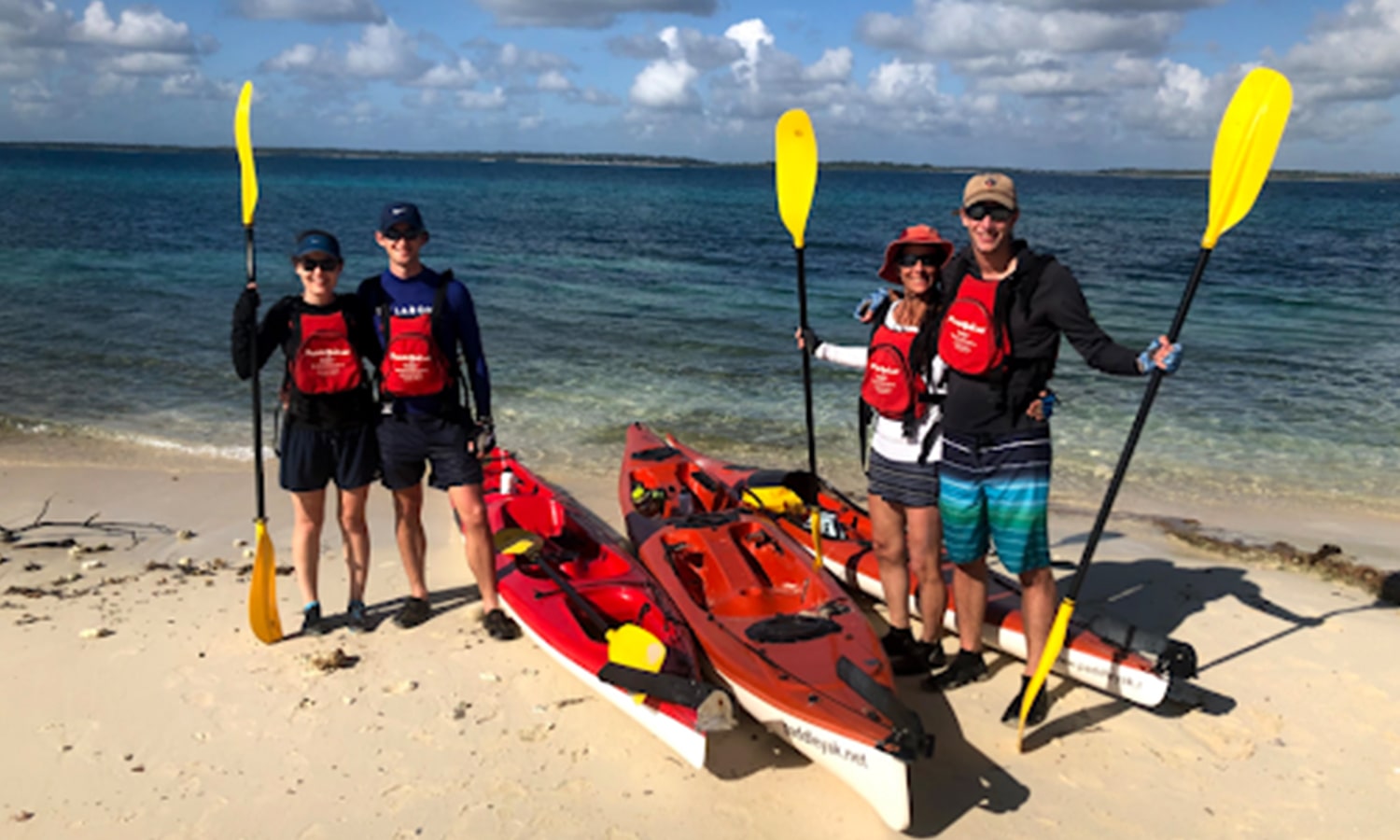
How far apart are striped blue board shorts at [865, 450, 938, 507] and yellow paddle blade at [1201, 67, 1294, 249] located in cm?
139

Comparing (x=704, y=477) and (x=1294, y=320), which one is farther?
(x=1294, y=320)

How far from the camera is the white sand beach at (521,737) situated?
359 centimetres

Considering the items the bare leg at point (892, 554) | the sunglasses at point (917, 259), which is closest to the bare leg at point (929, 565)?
the bare leg at point (892, 554)

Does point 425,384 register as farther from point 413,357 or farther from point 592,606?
point 592,606

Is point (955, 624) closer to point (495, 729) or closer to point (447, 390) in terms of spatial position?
point (495, 729)

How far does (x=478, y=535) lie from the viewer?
15.4 ft

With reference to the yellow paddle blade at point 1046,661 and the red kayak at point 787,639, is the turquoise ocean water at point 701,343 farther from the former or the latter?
the yellow paddle blade at point 1046,661

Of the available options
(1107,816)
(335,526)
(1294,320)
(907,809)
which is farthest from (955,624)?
(1294,320)

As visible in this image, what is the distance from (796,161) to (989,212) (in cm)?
234

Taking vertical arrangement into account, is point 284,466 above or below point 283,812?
above

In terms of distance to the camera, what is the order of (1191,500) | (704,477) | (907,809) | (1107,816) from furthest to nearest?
(1191,500), (704,477), (1107,816), (907,809)

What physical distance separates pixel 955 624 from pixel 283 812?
3.04 m

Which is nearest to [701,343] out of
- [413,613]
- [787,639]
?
[413,613]

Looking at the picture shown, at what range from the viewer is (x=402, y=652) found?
4754 millimetres
